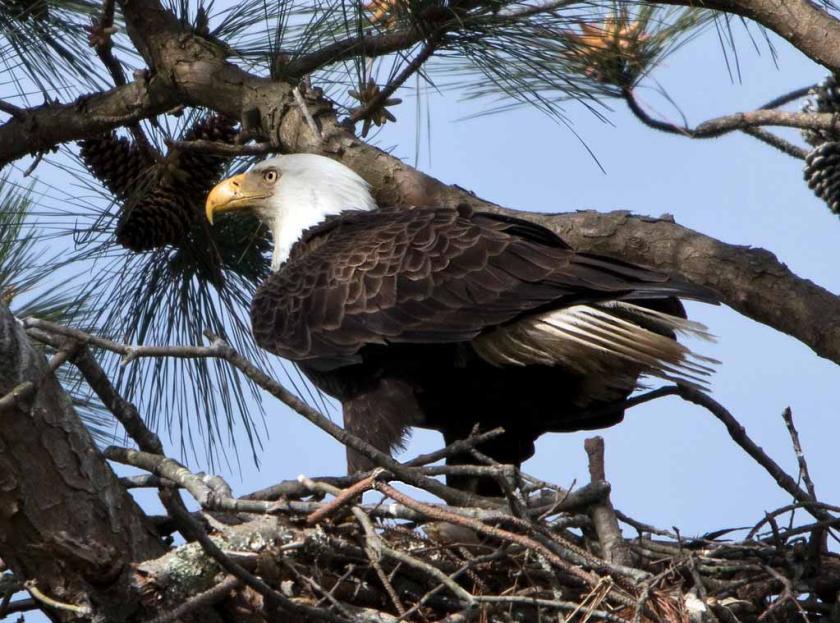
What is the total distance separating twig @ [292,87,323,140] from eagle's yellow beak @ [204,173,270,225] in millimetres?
492

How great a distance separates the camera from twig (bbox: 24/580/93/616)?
266 cm

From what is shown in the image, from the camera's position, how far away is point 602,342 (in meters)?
3.63

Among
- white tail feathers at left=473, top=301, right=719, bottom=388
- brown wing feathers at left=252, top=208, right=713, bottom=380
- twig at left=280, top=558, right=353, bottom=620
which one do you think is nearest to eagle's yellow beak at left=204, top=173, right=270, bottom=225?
brown wing feathers at left=252, top=208, right=713, bottom=380

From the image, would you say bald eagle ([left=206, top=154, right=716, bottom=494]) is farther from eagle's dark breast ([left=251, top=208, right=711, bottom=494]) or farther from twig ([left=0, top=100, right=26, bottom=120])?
twig ([left=0, top=100, right=26, bottom=120])

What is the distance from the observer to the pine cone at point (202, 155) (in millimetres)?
4426

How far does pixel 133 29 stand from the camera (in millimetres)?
4266

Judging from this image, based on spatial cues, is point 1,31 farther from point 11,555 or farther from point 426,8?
point 11,555

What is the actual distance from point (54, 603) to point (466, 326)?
141cm

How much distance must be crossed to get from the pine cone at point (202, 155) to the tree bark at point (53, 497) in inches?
70.2

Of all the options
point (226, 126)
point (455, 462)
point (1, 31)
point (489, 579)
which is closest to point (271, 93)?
point (226, 126)

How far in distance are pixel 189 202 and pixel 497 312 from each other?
1.21 meters

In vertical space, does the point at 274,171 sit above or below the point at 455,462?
above

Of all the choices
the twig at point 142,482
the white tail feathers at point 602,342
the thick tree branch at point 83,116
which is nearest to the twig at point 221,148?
the thick tree branch at point 83,116

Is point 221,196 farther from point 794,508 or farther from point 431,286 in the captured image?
point 794,508
